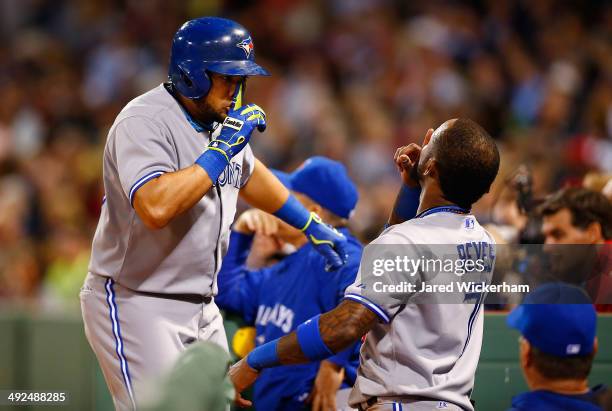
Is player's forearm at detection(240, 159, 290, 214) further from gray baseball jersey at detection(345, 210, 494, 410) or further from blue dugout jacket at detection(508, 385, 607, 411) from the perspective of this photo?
blue dugout jacket at detection(508, 385, 607, 411)

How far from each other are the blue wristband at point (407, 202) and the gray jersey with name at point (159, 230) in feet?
1.99

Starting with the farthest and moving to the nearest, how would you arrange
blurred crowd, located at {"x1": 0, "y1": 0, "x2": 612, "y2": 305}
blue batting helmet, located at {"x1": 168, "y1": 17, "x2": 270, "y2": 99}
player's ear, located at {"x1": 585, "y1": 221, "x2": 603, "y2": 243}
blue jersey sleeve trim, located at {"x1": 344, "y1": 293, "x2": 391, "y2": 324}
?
1. blurred crowd, located at {"x1": 0, "y1": 0, "x2": 612, "y2": 305}
2. player's ear, located at {"x1": 585, "y1": 221, "x2": 603, "y2": 243}
3. blue batting helmet, located at {"x1": 168, "y1": 17, "x2": 270, "y2": 99}
4. blue jersey sleeve trim, located at {"x1": 344, "y1": 293, "x2": 391, "y2": 324}

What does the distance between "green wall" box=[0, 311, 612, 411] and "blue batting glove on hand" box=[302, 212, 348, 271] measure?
0.74m

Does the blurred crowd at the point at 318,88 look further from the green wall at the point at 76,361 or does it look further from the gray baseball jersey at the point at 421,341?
the gray baseball jersey at the point at 421,341

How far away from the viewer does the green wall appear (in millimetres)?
3850

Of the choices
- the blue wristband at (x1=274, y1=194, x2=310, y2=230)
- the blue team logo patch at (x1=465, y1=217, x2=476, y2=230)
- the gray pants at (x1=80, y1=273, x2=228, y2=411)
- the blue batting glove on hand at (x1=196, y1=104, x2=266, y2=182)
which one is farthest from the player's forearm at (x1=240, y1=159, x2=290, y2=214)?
the blue team logo patch at (x1=465, y1=217, x2=476, y2=230)

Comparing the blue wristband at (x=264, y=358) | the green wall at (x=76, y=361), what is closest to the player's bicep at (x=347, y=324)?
the blue wristband at (x=264, y=358)

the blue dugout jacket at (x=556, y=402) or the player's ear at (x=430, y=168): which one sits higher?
the player's ear at (x=430, y=168)

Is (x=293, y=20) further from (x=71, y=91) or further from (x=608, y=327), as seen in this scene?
(x=608, y=327)

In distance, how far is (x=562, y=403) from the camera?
3.01m

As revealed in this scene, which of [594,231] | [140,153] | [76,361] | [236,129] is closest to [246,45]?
[236,129]

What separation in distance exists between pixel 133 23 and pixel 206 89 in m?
7.39

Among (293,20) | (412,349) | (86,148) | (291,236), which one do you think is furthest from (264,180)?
(293,20)

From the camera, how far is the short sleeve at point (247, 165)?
11.4 ft
